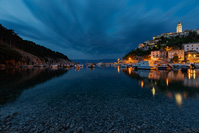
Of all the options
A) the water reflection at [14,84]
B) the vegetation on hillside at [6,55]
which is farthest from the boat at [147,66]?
the vegetation on hillside at [6,55]

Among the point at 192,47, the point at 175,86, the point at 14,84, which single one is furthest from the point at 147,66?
the point at 192,47

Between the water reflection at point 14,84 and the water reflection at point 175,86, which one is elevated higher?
the water reflection at point 14,84

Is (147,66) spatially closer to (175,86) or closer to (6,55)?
(175,86)

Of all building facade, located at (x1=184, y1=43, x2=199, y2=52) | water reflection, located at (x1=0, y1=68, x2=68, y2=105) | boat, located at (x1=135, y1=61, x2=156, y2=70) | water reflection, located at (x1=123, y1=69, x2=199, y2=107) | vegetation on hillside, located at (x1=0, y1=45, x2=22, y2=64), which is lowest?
water reflection, located at (x1=123, y1=69, x2=199, y2=107)

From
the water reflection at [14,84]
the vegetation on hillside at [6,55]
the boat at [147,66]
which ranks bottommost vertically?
the water reflection at [14,84]

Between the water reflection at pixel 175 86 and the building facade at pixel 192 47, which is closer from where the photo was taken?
the water reflection at pixel 175 86

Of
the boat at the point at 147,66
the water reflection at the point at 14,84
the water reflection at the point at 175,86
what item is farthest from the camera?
the boat at the point at 147,66

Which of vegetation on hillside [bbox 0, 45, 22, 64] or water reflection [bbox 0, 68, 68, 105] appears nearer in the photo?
water reflection [bbox 0, 68, 68, 105]

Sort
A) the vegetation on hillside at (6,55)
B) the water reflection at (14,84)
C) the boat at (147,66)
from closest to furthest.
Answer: the water reflection at (14,84) → the boat at (147,66) → the vegetation on hillside at (6,55)

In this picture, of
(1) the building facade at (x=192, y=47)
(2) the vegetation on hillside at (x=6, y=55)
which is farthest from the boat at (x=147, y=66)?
(2) the vegetation on hillside at (x=6, y=55)

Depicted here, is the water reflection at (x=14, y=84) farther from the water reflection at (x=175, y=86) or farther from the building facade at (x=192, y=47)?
the building facade at (x=192, y=47)

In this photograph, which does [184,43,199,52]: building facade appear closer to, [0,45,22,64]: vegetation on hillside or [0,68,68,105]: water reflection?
[0,68,68,105]: water reflection

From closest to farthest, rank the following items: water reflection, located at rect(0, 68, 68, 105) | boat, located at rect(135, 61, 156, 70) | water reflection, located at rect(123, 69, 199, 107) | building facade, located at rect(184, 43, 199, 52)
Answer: water reflection, located at rect(123, 69, 199, 107) < water reflection, located at rect(0, 68, 68, 105) < boat, located at rect(135, 61, 156, 70) < building facade, located at rect(184, 43, 199, 52)

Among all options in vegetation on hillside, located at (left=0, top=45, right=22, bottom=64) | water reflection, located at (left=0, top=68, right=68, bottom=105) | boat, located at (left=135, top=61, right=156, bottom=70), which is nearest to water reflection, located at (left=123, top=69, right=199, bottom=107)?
water reflection, located at (left=0, top=68, right=68, bottom=105)
